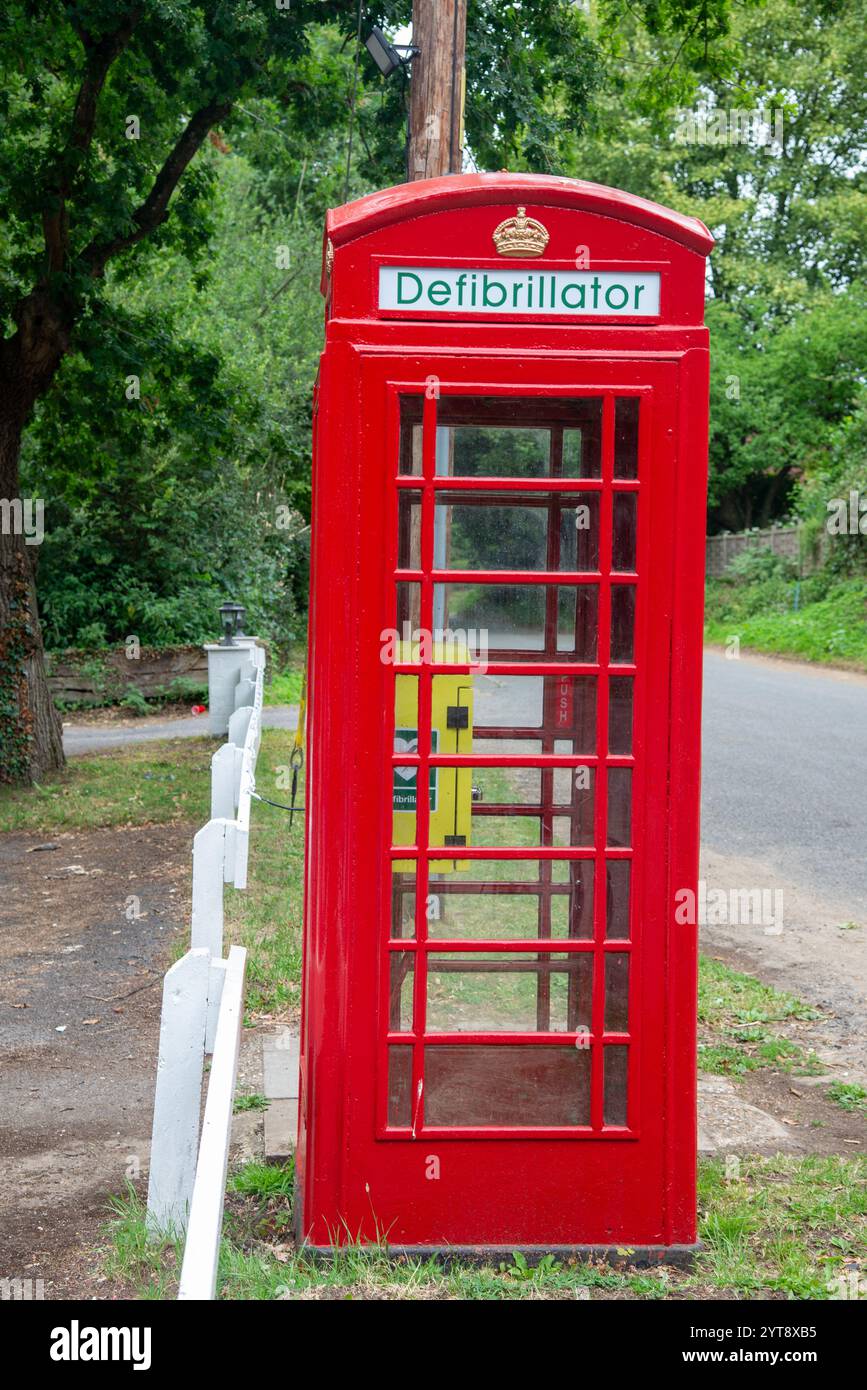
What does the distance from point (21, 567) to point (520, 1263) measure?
981cm

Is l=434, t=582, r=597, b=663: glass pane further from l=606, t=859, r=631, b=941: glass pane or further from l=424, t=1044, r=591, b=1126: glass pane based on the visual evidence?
l=424, t=1044, r=591, b=1126: glass pane

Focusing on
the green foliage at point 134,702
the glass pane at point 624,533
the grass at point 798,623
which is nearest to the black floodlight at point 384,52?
the glass pane at point 624,533

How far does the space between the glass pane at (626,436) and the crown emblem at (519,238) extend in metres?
0.45

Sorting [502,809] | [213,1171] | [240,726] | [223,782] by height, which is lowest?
[213,1171]

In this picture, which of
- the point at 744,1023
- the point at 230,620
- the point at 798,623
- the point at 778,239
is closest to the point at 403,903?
the point at 744,1023

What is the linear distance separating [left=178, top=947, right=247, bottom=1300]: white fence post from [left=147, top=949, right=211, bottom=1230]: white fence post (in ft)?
0.34

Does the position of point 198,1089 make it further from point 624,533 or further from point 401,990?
point 624,533

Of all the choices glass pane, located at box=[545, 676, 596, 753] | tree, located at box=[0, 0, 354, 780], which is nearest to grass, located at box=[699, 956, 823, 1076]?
glass pane, located at box=[545, 676, 596, 753]

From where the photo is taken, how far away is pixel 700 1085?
514 centimetres

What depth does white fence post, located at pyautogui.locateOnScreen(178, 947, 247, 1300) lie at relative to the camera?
92.7 inches

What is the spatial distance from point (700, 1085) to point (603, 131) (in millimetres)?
10077

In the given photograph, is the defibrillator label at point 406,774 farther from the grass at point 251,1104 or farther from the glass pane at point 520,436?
the grass at point 251,1104

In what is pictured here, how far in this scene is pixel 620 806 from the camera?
3592 mm

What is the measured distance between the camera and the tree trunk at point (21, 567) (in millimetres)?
11703
